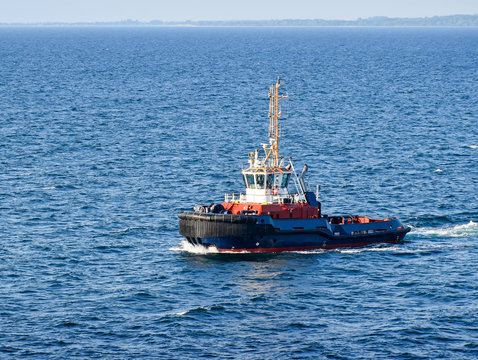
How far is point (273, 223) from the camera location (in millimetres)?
59500

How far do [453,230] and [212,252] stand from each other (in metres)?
18.0

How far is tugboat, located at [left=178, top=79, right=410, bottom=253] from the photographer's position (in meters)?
58.9

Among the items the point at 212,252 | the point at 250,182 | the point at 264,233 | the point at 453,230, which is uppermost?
the point at 250,182

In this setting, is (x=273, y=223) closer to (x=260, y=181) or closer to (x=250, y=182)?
(x=260, y=181)

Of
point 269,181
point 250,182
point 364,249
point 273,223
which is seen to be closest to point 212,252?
point 273,223

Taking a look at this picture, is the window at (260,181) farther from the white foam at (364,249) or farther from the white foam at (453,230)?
the white foam at (453,230)

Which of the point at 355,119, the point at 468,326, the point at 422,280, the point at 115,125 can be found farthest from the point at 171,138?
the point at 468,326

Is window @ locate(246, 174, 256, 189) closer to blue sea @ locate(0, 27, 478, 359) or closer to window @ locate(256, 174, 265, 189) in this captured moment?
window @ locate(256, 174, 265, 189)

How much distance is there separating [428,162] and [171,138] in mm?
31057

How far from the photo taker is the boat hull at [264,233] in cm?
5878

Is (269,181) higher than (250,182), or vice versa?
(269,181)

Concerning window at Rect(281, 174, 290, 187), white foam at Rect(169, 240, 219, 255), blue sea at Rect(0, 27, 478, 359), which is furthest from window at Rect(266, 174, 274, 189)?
white foam at Rect(169, 240, 219, 255)

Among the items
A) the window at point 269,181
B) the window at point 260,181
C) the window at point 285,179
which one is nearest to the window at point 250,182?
the window at point 260,181

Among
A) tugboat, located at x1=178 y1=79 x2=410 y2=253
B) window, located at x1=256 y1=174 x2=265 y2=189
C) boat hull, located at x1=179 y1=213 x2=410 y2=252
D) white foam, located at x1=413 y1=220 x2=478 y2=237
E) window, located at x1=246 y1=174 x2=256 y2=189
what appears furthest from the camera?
white foam, located at x1=413 y1=220 x2=478 y2=237
